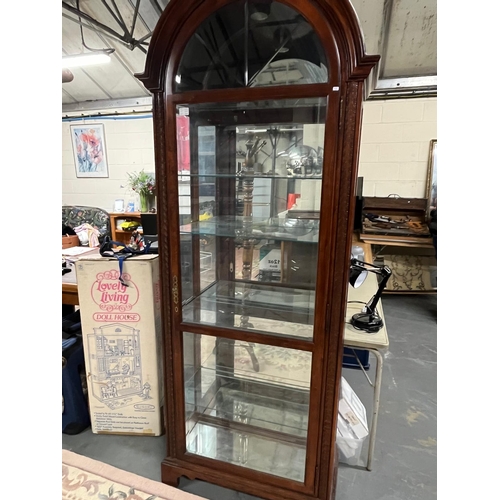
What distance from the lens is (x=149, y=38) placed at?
3.70 meters

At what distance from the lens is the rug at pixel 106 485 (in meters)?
1.43

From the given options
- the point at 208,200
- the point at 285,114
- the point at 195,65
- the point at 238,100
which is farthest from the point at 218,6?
the point at 208,200

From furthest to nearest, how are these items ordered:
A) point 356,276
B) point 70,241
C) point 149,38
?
1. point 70,241
2. point 149,38
3. point 356,276

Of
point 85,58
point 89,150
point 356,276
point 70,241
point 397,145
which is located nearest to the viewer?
point 356,276

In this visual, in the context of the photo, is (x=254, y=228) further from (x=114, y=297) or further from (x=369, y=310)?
(x=114, y=297)

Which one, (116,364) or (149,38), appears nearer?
(116,364)

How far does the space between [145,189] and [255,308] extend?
3.68 metres

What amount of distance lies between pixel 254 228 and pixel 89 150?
4769mm

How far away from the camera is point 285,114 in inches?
52.7

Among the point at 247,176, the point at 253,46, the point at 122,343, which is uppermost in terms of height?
the point at 253,46

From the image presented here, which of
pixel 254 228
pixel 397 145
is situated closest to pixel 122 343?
pixel 254 228

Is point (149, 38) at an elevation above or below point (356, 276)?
above
